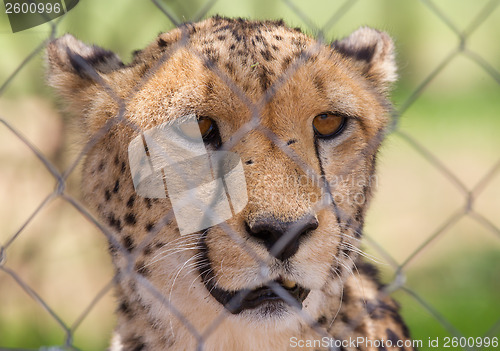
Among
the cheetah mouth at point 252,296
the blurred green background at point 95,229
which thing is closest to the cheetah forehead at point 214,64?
the blurred green background at point 95,229

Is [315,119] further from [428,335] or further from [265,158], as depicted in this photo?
[428,335]

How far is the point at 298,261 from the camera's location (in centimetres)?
126

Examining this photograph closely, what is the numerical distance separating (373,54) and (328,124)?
0.47 m

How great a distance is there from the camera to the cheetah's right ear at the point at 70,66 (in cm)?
169

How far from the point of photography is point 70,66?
1.69m

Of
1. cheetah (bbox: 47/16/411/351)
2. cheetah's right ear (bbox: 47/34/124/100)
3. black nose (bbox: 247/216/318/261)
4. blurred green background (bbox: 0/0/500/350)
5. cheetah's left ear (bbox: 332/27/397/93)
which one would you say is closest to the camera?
black nose (bbox: 247/216/318/261)

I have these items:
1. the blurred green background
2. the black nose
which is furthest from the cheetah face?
the blurred green background

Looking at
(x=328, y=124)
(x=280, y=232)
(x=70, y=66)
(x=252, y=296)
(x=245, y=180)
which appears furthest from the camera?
(x=70, y=66)

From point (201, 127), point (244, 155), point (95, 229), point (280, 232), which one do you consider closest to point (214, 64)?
point (201, 127)

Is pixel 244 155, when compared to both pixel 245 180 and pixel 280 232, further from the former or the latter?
pixel 280 232

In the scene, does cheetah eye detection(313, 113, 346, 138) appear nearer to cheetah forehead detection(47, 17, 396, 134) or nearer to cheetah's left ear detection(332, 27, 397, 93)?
cheetah forehead detection(47, 17, 396, 134)

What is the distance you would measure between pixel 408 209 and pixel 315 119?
320cm

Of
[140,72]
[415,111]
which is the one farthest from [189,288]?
[415,111]

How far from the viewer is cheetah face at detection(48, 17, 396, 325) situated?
1.25 metres
